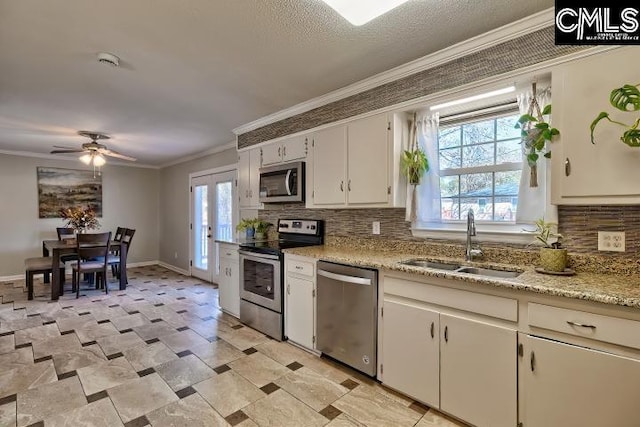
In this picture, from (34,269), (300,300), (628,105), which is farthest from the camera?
(34,269)

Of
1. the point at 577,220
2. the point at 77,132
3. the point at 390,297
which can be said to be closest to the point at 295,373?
the point at 390,297

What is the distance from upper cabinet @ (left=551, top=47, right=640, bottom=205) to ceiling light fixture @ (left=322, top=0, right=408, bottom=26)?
1.05 m

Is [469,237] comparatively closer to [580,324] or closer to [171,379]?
[580,324]

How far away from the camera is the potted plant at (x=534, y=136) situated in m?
1.82

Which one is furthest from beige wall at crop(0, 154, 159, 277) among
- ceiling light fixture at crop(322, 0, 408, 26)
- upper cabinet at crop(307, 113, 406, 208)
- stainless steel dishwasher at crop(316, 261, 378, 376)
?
ceiling light fixture at crop(322, 0, 408, 26)

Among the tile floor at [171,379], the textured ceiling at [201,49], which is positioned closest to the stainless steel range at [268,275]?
the tile floor at [171,379]

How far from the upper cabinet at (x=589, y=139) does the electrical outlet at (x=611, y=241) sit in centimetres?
27

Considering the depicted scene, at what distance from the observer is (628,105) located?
5.00 feet

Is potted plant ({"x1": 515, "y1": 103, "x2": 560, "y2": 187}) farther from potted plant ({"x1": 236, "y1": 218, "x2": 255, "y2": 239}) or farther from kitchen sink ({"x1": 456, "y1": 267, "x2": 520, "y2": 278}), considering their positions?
potted plant ({"x1": 236, "y1": 218, "x2": 255, "y2": 239})

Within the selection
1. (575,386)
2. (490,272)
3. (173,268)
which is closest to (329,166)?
(490,272)

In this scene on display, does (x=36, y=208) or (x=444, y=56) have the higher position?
(x=444, y=56)

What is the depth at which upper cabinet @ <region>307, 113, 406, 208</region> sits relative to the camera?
99.5 inches

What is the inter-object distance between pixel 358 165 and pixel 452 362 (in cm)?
162

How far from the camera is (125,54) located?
87.4 inches
